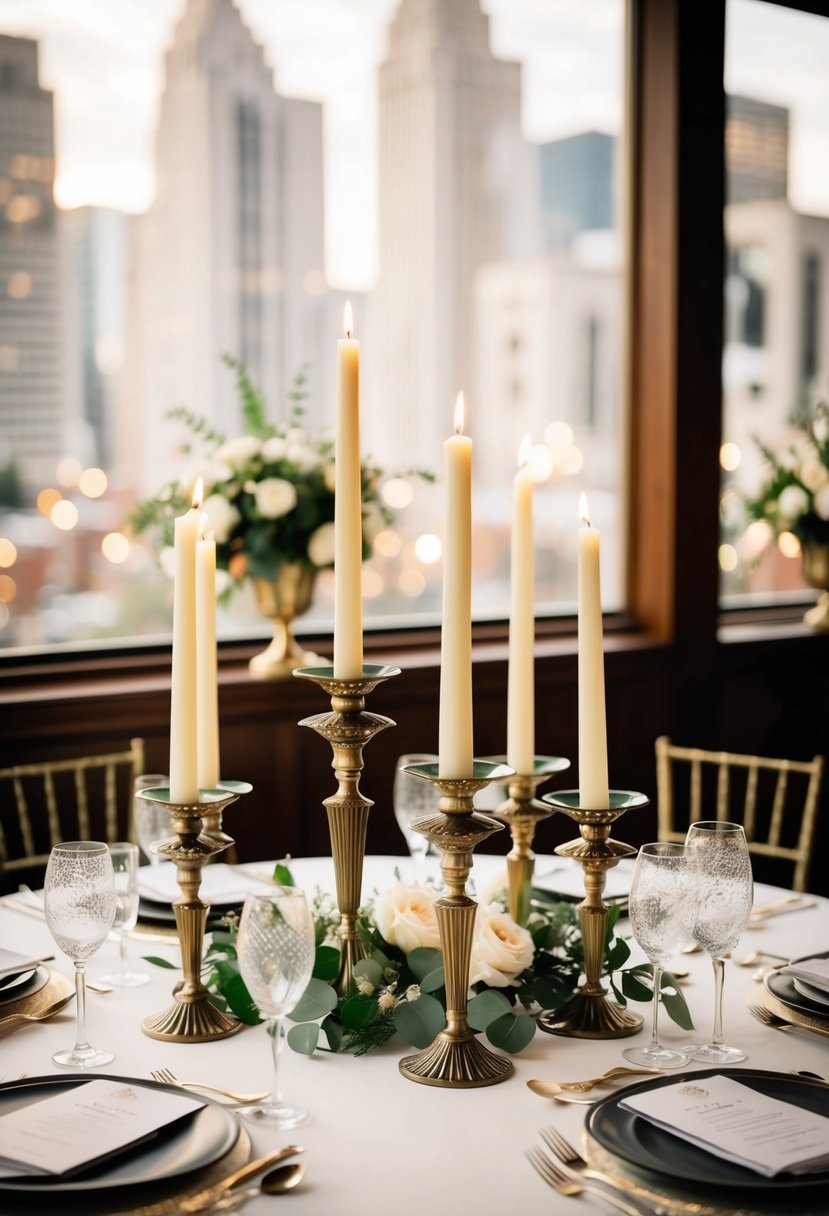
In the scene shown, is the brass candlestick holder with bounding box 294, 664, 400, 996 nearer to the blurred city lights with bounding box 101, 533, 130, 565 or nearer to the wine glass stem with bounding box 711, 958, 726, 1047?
the wine glass stem with bounding box 711, 958, 726, 1047

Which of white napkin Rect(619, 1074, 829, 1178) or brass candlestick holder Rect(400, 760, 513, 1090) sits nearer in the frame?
white napkin Rect(619, 1074, 829, 1178)

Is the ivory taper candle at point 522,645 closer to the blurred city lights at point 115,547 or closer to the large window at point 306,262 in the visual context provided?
the large window at point 306,262

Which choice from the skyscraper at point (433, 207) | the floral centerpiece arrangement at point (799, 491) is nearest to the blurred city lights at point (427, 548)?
the skyscraper at point (433, 207)

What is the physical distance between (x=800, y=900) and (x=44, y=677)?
1.73 m

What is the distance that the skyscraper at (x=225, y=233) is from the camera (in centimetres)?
316

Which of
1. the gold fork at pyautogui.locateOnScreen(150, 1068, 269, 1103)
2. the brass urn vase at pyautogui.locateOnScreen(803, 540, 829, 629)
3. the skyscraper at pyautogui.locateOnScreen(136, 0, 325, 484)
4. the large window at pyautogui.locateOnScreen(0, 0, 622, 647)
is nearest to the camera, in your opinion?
the gold fork at pyautogui.locateOnScreen(150, 1068, 269, 1103)

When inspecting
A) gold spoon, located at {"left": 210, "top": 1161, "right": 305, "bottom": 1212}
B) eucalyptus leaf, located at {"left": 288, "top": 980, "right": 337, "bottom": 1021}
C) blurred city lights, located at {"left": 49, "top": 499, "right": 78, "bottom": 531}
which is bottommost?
gold spoon, located at {"left": 210, "top": 1161, "right": 305, "bottom": 1212}

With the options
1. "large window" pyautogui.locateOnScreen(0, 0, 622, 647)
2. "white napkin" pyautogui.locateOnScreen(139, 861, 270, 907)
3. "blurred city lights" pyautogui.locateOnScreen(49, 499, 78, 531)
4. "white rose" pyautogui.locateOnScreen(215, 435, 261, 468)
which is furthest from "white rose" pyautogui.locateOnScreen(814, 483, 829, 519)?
"white napkin" pyautogui.locateOnScreen(139, 861, 270, 907)

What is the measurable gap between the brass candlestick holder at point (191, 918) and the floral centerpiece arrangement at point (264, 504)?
4.76 feet

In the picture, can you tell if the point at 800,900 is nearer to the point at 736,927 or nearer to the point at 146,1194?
the point at 736,927

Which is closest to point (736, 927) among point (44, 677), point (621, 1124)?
point (621, 1124)

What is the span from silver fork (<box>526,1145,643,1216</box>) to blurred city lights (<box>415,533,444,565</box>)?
96.1 inches

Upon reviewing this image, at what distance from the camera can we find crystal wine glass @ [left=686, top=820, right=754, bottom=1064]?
1.35 m

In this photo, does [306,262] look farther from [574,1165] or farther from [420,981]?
[574,1165]
